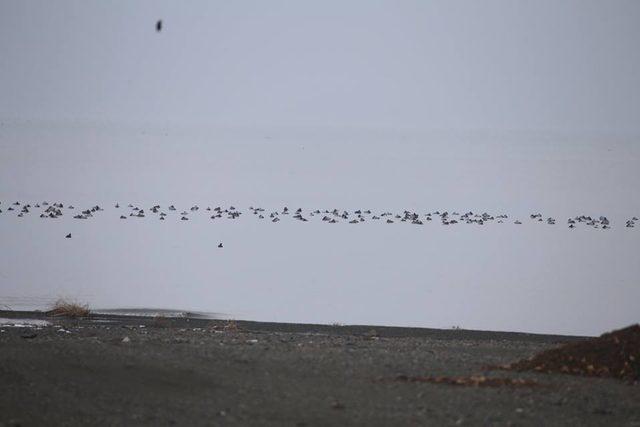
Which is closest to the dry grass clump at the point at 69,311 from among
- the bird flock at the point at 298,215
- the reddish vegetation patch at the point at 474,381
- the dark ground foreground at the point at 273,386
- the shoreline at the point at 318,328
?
the shoreline at the point at 318,328

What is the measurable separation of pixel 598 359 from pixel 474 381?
202cm

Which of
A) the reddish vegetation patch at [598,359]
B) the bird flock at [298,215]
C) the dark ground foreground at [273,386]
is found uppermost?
the bird flock at [298,215]

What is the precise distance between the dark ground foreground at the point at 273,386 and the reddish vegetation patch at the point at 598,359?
1.03ft

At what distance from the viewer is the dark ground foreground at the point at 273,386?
41.2ft

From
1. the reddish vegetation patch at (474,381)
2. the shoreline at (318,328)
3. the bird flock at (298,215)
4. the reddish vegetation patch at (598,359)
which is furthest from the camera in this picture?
the bird flock at (298,215)

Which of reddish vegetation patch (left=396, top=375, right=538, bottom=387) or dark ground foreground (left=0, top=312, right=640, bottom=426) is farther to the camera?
reddish vegetation patch (left=396, top=375, right=538, bottom=387)

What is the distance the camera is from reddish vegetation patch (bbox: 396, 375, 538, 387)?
46.2 ft

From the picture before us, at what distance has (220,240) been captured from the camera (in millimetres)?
36656

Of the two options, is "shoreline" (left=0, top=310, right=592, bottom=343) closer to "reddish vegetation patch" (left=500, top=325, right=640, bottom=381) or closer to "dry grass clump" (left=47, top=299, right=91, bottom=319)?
"dry grass clump" (left=47, top=299, right=91, bottom=319)

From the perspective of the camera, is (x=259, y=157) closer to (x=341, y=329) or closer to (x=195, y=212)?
(x=195, y=212)

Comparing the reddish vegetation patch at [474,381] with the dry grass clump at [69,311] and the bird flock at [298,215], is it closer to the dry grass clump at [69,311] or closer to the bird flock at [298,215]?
the dry grass clump at [69,311]

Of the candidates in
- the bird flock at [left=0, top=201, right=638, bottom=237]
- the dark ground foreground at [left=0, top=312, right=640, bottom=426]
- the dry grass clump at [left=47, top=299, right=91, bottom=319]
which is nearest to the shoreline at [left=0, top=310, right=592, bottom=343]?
the dry grass clump at [left=47, top=299, right=91, bottom=319]

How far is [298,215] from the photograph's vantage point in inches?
1710

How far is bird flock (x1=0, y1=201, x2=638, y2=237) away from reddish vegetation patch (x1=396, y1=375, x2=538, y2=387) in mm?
27822
